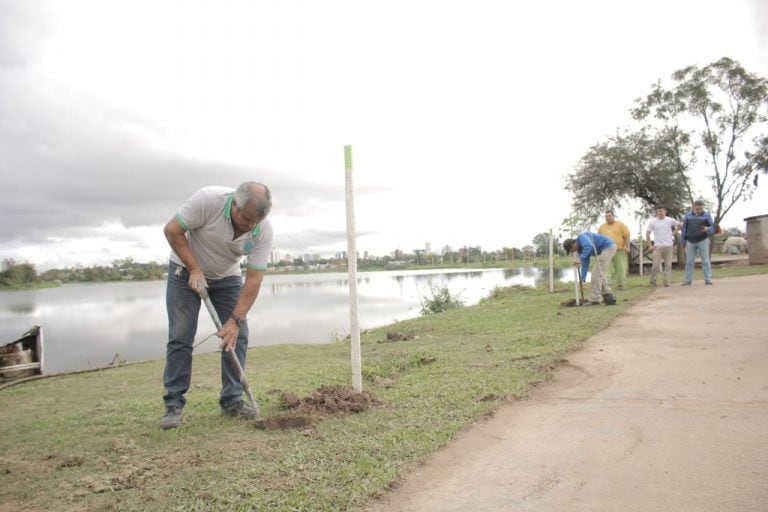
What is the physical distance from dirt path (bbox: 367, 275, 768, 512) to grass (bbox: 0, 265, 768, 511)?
23cm

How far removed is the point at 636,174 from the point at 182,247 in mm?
22166

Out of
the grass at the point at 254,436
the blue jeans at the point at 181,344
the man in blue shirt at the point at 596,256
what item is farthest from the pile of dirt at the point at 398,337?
the blue jeans at the point at 181,344

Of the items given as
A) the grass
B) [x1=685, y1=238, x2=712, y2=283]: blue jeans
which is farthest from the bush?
the grass

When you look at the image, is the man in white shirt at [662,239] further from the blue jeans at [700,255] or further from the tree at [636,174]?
the tree at [636,174]

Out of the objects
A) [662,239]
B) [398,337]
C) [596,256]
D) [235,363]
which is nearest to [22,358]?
[398,337]

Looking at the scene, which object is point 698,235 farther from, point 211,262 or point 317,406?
point 211,262

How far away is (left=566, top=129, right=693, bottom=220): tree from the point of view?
70.5ft

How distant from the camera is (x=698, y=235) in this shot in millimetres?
11570

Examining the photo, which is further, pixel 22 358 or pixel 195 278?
pixel 22 358

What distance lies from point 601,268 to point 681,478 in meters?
7.64

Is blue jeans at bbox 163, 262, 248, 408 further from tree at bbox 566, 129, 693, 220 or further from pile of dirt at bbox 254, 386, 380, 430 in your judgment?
tree at bbox 566, 129, 693, 220

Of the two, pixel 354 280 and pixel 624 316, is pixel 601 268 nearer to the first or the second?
pixel 624 316

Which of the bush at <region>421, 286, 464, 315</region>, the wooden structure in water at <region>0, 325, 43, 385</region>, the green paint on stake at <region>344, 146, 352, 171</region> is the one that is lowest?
the wooden structure in water at <region>0, 325, 43, 385</region>

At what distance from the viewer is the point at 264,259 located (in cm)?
388
